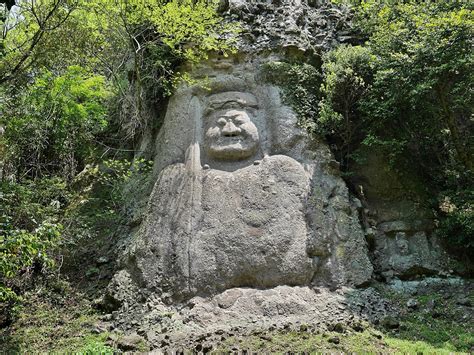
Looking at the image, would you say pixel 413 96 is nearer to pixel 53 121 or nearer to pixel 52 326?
pixel 53 121

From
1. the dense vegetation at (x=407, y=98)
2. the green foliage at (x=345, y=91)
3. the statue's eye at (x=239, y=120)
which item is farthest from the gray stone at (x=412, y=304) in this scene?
the statue's eye at (x=239, y=120)

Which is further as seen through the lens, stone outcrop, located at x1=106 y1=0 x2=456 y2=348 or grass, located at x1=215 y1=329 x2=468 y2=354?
stone outcrop, located at x1=106 y1=0 x2=456 y2=348

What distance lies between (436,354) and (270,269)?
10.7ft

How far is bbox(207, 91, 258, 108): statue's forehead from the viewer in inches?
447

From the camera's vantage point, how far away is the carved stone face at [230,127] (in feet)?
35.6

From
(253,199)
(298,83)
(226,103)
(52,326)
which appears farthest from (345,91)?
(52,326)

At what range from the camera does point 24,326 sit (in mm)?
9633

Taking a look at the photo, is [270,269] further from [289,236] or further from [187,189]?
[187,189]

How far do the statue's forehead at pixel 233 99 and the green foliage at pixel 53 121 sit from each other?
9.78 ft

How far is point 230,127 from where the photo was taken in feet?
35.8

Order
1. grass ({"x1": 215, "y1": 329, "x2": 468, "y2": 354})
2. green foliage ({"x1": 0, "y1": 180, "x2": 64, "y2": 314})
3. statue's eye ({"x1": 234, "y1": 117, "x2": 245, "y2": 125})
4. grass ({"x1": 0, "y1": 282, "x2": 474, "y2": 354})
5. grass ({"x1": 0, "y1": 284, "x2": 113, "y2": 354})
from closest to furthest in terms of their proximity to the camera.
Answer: grass ({"x1": 215, "y1": 329, "x2": 468, "y2": 354})
grass ({"x1": 0, "y1": 282, "x2": 474, "y2": 354})
grass ({"x1": 0, "y1": 284, "x2": 113, "y2": 354})
green foliage ({"x1": 0, "y1": 180, "x2": 64, "y2": 314})
statue's eye ({"x1": 234, "y1": 117, "x2": 245, "y2": 125})

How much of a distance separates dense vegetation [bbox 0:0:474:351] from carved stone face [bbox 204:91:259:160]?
1.05 metres

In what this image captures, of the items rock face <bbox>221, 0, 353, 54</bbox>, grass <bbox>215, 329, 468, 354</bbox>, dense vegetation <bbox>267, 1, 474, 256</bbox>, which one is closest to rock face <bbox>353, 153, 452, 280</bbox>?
dense vegetation <bbox>267, 1, 474, 256</bbox>

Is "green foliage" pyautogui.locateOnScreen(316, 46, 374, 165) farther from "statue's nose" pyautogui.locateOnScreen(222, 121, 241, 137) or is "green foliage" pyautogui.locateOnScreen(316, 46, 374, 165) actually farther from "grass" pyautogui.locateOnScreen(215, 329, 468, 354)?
"grass" pyautogui.locateOnScreen(215, 329, 468, 354)
